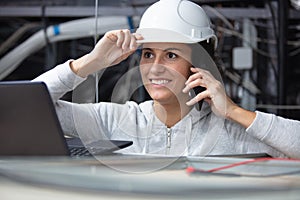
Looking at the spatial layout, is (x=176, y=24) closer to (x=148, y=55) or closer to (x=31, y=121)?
(x=148, y=55)

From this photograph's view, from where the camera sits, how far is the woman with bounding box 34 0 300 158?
1.27 m

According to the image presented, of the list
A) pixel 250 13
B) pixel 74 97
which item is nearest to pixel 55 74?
pixel 74 97

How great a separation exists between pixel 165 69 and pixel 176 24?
122 millimetres

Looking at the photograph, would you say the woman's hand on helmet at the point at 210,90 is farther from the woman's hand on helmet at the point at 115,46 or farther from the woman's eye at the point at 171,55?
the woman's hand on helmet at the point at 115,46

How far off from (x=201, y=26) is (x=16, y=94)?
23.6 inches

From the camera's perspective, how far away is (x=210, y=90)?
126cm

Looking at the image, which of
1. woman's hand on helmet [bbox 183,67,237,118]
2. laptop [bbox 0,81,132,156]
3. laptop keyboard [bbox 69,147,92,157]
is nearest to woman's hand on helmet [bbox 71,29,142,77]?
woman's hand on helmet [bbox 183,67,237,118]

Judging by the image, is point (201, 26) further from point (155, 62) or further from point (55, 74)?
point (55, 74)

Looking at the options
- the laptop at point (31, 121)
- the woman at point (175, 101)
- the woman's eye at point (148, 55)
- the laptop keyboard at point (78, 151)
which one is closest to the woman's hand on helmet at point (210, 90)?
the woman at point (175, 101)

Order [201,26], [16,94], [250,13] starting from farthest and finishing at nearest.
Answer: [250,13] < [201,26] < [16,94]

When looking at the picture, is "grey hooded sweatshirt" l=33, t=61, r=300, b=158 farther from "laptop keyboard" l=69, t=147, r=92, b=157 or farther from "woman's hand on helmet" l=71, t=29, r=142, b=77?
"laptop keyboard" l=69, t=147, r=92, b=157

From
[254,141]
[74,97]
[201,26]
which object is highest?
[201,26]

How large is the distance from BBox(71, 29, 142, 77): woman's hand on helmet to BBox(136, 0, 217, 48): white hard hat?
4 cm

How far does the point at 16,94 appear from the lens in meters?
0.87
